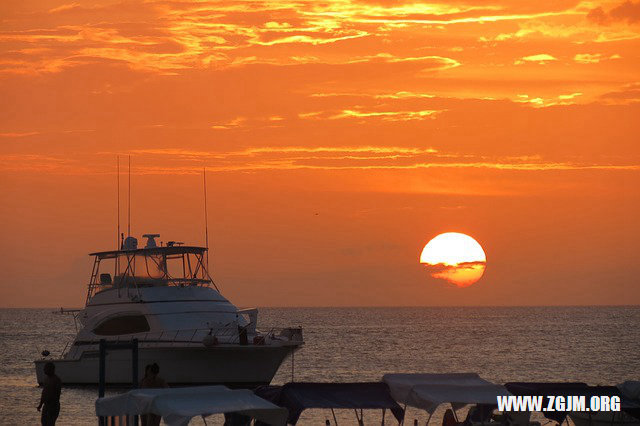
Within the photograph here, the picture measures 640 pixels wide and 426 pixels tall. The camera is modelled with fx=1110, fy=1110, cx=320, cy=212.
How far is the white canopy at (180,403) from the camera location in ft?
70.2

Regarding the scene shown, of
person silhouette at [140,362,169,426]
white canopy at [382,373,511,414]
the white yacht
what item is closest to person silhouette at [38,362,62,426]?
person silhouette at [140,362,169,426]

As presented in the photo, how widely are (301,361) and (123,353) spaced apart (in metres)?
37.0

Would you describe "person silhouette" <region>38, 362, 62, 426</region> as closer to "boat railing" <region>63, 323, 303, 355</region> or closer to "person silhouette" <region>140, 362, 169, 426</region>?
"person silhouette" <region>140, 362, 169, 426</region>

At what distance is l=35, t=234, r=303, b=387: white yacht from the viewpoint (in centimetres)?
4619

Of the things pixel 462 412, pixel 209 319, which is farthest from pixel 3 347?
pixel 462 412

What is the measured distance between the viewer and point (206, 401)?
2184cm

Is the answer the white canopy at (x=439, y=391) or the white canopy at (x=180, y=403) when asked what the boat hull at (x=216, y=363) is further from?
the white canopy at (x=180, y=403)

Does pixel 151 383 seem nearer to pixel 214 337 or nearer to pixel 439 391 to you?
pixel 439 391

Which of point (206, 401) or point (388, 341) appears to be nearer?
point (206, 401)

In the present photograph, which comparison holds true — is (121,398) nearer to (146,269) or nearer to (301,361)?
(146,269)

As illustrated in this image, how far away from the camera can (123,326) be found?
1917 inches

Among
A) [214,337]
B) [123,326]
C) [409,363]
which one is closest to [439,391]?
[214,337]

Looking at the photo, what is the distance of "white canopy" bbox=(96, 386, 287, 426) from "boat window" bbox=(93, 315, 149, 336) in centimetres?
2581

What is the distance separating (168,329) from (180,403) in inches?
1011
